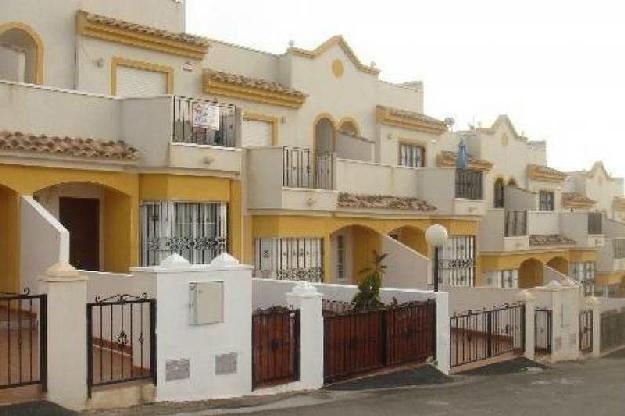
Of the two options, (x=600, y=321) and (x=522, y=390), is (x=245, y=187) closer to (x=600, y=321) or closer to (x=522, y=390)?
(x=522, y=390)

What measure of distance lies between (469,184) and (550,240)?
861 centimetres

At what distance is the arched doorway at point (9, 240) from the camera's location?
15.0 meters

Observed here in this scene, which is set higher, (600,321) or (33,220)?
(33,220)

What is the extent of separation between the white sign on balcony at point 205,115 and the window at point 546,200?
2469cm

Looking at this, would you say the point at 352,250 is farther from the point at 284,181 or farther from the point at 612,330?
the point at 612,330

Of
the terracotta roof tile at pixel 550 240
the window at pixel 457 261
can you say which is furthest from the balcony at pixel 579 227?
the window at pixel 457 261

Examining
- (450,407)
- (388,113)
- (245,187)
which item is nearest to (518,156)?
(388,113)

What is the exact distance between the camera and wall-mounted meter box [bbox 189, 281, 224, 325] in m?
12.0

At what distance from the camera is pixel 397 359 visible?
15359 mm

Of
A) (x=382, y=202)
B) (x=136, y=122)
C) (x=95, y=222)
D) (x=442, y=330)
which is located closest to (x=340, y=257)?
(x=382, y=202)

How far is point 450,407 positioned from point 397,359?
2833mm

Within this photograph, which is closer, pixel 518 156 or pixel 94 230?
pixel 94 230

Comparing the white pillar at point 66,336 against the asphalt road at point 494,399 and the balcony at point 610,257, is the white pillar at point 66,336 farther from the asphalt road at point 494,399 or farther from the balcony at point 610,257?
the balcony at point 610,257

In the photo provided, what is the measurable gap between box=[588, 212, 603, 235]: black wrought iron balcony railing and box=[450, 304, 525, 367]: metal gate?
17.7 meters
